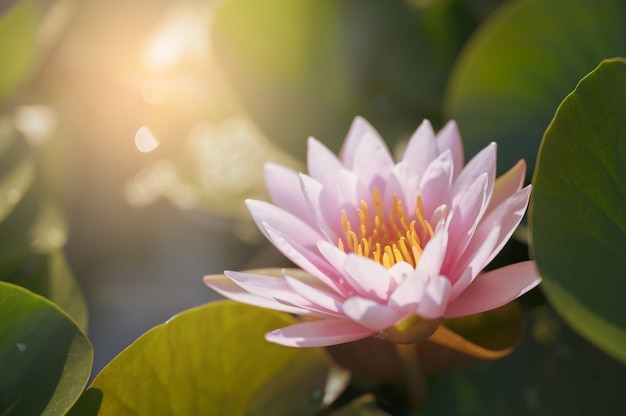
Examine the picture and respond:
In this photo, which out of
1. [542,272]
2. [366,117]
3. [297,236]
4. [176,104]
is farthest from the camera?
[176,104]

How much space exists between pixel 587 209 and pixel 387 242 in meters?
0.18

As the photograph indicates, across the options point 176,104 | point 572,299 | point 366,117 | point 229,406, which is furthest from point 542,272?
point 176,104

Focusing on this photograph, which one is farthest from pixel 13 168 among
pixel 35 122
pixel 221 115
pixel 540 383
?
pixel 540 383

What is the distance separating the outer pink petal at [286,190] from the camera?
68 centimetres

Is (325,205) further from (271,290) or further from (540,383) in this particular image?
(540,383)

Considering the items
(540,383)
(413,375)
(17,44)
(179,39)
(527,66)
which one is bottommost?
(540,383)

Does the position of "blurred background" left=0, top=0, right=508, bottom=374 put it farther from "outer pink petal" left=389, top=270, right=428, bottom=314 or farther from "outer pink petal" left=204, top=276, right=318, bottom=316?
"outer pink petal" left=389, top=270, right=428, bottom=314

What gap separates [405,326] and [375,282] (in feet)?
0.16

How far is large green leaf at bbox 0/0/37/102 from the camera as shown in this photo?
3.46 ft

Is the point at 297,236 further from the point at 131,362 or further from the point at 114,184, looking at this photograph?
the point at 114,184

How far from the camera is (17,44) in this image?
1.10 m

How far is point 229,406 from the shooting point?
69 centimetres

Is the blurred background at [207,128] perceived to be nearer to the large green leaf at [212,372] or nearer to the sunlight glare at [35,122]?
the sunlight glare at [35,122]

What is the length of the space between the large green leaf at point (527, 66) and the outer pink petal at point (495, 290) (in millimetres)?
322
